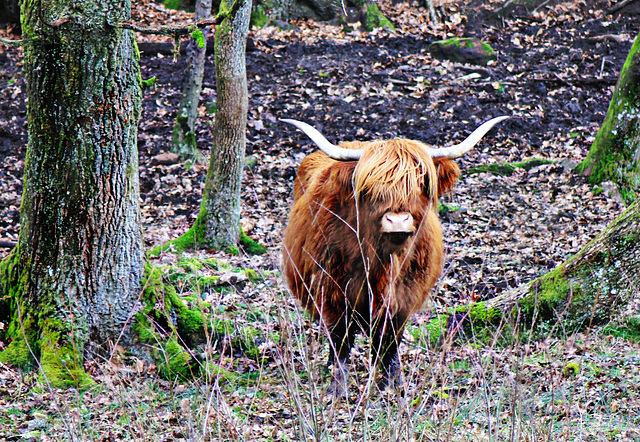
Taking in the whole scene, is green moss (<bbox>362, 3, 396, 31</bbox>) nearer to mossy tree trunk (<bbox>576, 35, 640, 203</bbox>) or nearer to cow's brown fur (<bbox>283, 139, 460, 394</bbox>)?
mossy tree trunk (<bbox>576, 35, 640, 203</bbox>)

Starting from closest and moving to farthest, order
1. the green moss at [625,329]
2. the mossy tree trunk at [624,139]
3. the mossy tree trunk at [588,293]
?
1. the mossy tree trunk at [588,293]
2. the green moss at [625,329]
3. the mossy tree trunk at [624,139]

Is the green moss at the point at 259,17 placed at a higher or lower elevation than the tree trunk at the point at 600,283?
A: higher

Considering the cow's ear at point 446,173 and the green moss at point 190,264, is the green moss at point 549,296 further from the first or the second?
the green moss at point 190,264

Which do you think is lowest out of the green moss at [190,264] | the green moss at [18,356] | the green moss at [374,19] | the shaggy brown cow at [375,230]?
the green moss at [18,356]

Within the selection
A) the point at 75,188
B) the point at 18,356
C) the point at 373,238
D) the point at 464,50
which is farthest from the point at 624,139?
the point at 18,356

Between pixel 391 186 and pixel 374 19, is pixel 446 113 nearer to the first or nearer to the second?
pixel 374 19

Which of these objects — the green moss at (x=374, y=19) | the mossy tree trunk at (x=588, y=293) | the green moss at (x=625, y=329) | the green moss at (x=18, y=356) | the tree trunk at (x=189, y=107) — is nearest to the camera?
the green moss at (x=18, y=356)

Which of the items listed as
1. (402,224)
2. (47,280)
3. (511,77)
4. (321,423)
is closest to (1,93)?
(47,280)

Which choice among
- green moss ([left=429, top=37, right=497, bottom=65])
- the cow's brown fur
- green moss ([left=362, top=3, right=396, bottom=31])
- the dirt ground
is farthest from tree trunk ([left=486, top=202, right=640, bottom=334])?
green moss ([left=362, top=3, right=396, bottom=31])

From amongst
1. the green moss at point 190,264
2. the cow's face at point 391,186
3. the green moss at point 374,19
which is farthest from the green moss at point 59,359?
the green moss at point 374,19

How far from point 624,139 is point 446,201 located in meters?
2.59

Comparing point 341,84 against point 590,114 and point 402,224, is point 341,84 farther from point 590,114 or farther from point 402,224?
point 402,224

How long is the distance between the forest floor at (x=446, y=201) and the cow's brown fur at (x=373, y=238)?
1.07ft

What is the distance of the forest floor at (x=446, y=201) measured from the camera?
371 centimetres
